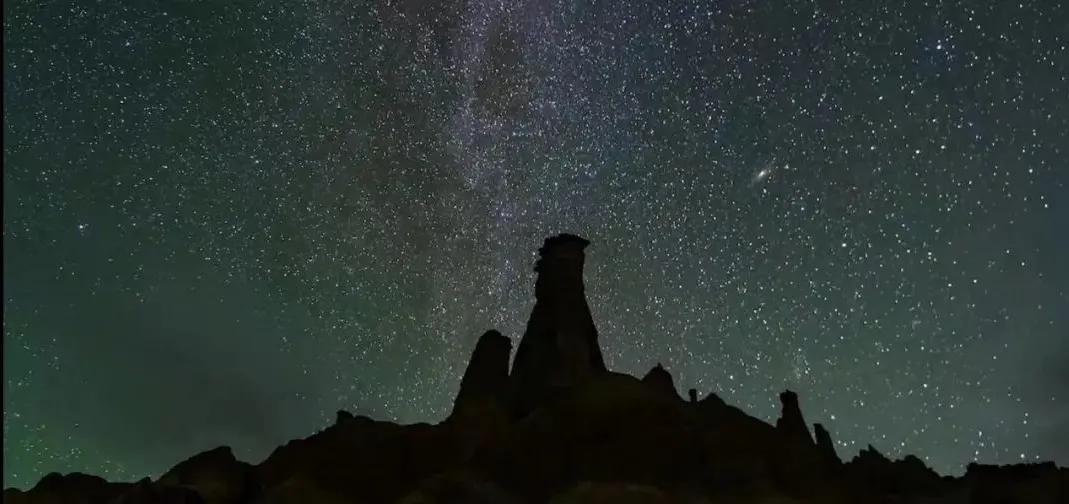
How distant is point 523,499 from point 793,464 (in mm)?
9486

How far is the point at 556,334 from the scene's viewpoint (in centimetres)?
3288

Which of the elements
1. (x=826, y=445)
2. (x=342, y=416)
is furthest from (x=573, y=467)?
(x=826, y=445)

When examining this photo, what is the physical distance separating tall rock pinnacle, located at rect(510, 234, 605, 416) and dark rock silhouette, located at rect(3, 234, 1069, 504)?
8.80 feet

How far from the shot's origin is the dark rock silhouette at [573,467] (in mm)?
21625

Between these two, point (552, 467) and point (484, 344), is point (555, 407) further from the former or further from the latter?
point (484, 344)

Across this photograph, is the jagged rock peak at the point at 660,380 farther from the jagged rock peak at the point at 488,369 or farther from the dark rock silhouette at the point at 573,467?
the jagged rock peak at the point at 488,369

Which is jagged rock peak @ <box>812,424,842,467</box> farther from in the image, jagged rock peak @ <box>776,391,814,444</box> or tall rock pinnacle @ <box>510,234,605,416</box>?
tall rock pinnacle @ <box>510,234,605,416</box>

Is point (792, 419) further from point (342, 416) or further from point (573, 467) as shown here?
point (342, 416)

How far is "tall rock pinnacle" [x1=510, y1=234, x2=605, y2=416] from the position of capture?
30266 mm

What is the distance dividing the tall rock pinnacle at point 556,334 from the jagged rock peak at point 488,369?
0.54 m

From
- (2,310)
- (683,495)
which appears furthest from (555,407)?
(2,310)

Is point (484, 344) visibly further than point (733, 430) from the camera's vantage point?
Yes

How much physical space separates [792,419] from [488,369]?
1307cm

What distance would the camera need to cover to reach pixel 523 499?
894 inches
